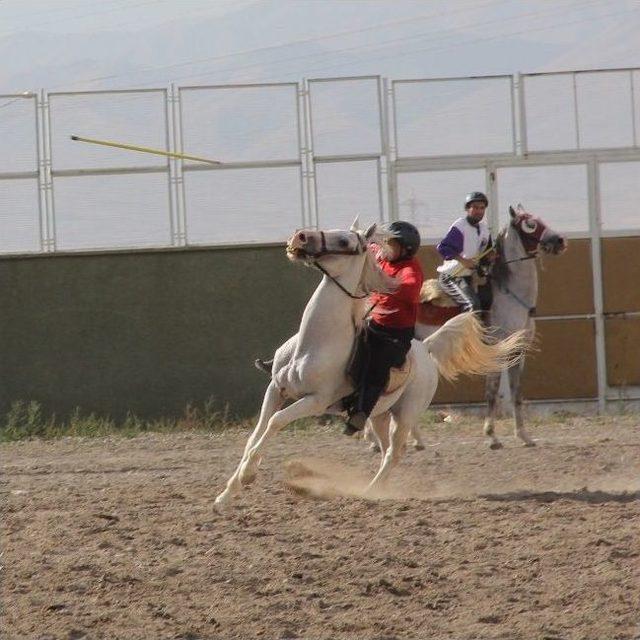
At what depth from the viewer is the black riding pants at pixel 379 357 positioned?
951cm

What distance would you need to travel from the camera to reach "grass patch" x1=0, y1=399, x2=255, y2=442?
54.4 feet

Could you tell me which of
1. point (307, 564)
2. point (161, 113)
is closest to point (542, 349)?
point (161, 113)

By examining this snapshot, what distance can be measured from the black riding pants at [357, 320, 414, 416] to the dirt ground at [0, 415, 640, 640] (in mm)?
697

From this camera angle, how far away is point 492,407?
13.8m

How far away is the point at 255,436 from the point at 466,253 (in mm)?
5099

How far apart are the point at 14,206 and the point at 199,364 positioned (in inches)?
123

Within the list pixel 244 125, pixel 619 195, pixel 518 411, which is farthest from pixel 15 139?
pixel 518 411

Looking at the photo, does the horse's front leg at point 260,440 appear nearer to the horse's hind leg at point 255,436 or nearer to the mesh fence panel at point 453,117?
the horse's hind leg at point 255,436

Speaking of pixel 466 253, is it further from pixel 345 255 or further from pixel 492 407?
pixel 345 255

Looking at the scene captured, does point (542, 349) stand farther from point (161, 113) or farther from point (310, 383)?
point (310, 383)

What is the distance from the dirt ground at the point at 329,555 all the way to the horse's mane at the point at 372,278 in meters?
1.41

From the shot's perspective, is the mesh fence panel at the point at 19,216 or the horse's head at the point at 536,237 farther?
the mesh fence panel at the point at 19,216

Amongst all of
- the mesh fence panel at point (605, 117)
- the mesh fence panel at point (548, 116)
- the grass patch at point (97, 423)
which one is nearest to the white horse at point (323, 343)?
the grass patch at point (97, 423)

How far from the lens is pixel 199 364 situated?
1786cm
